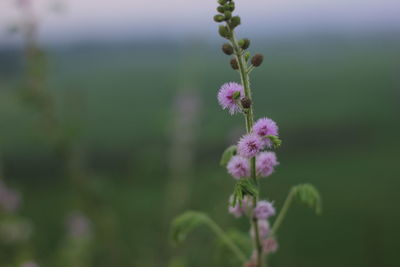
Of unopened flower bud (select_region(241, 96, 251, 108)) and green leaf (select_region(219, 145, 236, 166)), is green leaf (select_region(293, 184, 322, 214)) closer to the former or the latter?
green leaf (select_region(219, 145, 236, 166))

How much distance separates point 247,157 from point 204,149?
8.09 meters

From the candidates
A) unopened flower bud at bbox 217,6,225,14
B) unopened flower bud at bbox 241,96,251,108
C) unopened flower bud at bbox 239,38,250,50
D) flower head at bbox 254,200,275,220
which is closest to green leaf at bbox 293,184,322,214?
flower head at bbox 254,200,275,220

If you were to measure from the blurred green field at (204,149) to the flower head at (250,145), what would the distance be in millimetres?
739

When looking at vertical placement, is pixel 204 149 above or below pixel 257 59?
below

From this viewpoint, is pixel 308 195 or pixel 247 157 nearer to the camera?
pixel 247 157

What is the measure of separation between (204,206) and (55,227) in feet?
7.43

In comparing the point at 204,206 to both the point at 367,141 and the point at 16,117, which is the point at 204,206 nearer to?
the point at 367,141

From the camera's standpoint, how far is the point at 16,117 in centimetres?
1120

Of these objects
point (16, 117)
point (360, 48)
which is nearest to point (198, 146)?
point (16, 117)

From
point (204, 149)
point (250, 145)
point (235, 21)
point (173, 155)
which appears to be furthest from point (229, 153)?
point (204, 149)

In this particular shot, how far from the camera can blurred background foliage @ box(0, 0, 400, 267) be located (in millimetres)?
4266

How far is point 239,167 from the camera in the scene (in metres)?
1.69

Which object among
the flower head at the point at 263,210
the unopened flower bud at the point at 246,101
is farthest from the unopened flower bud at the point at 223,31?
the flower head at the point at 263,210

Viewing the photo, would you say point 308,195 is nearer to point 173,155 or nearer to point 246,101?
point 246,101
